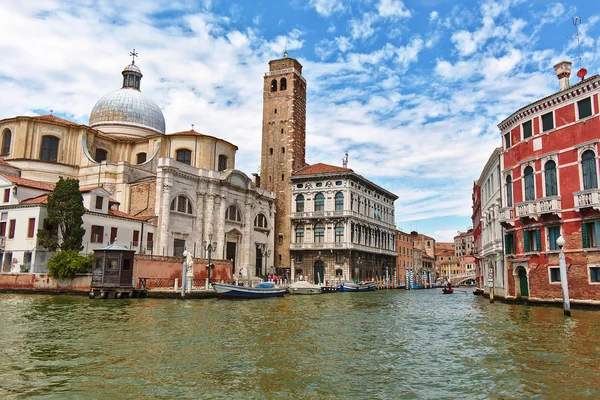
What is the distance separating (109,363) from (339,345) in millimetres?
4988

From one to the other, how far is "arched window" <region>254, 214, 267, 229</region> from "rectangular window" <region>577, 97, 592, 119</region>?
29.9 meters

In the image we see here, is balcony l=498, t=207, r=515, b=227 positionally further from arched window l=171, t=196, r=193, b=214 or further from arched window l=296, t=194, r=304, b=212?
arched window l=296, t=194, r=304, b=212

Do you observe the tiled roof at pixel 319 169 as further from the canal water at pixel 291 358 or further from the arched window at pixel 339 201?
the canal water at pixel 291 358

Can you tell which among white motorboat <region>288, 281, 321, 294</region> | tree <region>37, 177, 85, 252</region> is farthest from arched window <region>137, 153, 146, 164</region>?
white motorboat <region>288, 281, 321, 294</region>

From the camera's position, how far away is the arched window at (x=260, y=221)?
45188mm

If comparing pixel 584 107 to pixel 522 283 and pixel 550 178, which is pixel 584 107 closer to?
pixel 550 178

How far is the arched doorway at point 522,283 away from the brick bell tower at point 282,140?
2775cm

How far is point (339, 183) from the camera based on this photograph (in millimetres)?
46969

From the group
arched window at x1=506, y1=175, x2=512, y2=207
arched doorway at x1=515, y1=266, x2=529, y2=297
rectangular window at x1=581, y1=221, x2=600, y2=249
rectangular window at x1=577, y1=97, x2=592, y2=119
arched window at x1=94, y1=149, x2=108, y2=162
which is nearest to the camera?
rectangular window at x1=581, y1=221, x2=600, y2=249

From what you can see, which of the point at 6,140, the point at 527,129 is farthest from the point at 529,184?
the point at 6,140

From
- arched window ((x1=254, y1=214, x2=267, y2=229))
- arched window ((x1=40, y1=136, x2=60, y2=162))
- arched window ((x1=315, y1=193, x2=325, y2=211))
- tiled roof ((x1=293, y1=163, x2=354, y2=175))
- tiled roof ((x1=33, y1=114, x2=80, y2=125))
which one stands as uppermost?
tiled roof ((x1=33, y1=114, x2=80, y2=125))

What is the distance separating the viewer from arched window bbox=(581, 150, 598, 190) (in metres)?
19.1

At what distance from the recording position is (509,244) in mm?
23328

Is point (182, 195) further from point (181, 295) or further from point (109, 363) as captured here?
point (109, 363)
